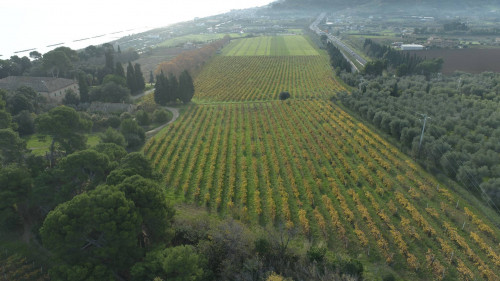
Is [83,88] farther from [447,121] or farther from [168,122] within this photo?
[447,121]

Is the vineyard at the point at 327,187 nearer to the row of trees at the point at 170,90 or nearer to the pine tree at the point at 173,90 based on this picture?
the row of trees at the point at 170,90

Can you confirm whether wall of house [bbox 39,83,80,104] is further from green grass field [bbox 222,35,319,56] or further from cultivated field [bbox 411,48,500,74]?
cultivated field [bbox 411,48,500,74]

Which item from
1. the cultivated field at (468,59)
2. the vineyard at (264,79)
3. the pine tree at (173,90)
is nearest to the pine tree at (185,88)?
the pine tree at (173,90)

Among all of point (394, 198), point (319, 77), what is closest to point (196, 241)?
point (394, 198)

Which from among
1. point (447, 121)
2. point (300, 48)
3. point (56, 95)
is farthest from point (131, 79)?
point (300, 48)

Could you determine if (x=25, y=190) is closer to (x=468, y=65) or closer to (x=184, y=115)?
(x=184, y=115)

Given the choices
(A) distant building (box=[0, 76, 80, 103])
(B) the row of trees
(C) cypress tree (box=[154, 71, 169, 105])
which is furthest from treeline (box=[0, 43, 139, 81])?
(B) the row of trees
